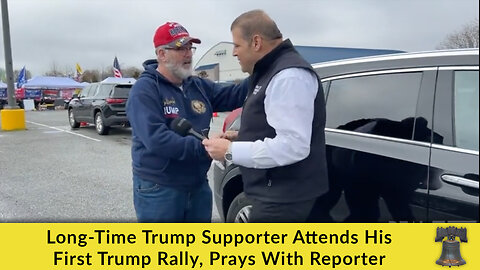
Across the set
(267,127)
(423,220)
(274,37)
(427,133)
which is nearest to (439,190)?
(423,220)

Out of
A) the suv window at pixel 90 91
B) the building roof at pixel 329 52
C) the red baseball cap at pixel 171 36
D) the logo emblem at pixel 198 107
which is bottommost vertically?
the suv window at pixel 90 91

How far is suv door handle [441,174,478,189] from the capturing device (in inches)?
71.7

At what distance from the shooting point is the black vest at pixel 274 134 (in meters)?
1.75

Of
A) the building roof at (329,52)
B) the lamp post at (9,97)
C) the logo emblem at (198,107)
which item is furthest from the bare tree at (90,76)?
the logo emblem at (198,107)

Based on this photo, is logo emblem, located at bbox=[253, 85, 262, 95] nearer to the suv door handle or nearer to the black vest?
the black vest

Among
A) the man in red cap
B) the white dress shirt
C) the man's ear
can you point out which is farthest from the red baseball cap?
the white dress shirt

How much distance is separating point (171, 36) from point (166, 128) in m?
0.54

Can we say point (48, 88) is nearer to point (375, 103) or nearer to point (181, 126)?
point (181, 126)

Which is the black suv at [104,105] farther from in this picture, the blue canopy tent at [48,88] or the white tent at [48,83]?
the white tent at [48,83]

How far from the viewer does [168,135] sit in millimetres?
2029

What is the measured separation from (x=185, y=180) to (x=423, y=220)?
1.30 metres

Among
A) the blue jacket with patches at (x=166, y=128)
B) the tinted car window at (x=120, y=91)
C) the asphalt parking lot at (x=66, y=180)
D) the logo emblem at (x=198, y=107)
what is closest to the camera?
the blue jacket with patches at (x=166, y=128)

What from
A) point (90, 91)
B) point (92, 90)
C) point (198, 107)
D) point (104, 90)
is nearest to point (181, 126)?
point (198, 107)

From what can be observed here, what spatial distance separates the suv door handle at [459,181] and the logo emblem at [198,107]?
1384 mm
